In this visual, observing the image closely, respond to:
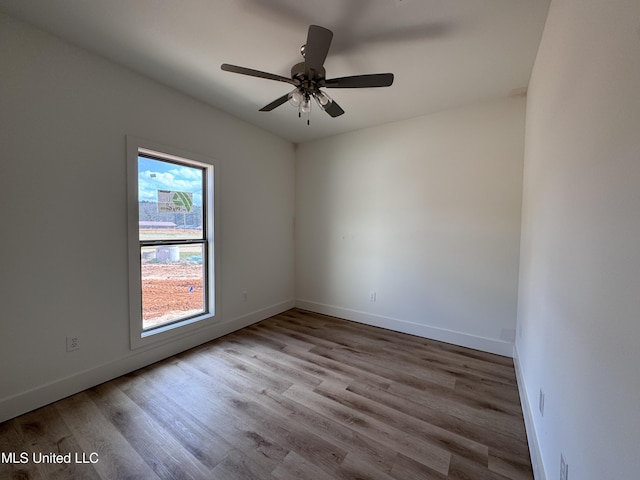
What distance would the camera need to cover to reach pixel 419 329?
119 inches

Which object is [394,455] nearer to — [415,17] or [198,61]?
[415,17]

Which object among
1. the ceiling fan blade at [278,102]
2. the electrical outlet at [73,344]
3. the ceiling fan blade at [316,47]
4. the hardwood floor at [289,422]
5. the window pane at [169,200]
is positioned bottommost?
the hardwood floor at [289,422]

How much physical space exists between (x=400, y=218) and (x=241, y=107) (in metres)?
2.29

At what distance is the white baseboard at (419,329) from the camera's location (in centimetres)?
261

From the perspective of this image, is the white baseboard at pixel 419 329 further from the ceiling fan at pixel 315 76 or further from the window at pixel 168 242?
the ceiling fan at pixel 315 76

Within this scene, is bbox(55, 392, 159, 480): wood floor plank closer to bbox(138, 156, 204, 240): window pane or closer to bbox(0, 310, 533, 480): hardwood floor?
bbox(0, 310, 533, 480): hardwood floor

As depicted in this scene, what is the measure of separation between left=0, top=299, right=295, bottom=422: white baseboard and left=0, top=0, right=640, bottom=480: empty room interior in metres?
0.02

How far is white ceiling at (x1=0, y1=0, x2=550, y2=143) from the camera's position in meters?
1.55

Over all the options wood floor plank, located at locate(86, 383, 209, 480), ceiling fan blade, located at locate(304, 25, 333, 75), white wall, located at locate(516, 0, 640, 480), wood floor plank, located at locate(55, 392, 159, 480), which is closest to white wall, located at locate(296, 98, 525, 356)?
white wall, located at locate(516, 0, 640, 480)

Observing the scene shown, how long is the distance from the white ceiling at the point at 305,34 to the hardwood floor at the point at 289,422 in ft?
8.69

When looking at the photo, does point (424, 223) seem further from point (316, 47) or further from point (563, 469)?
point (563, 469)

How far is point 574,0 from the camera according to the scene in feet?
3.57

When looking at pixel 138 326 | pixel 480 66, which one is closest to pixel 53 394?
pixel 138 326

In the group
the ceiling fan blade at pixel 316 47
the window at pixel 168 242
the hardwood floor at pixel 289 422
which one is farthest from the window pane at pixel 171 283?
the ceiling fan blade at pixel 316 47
